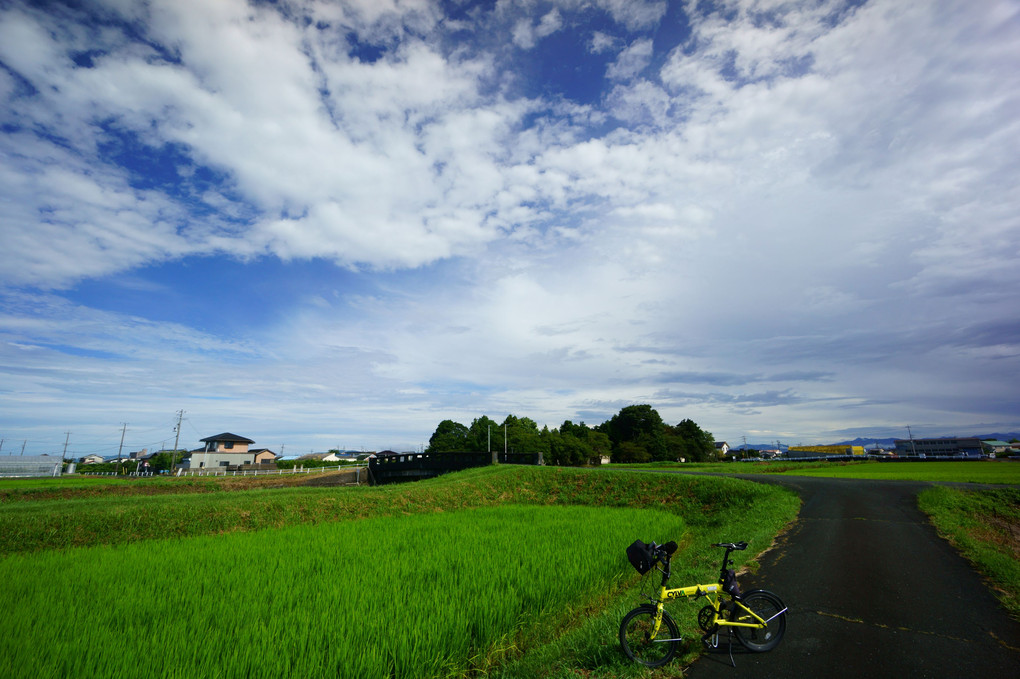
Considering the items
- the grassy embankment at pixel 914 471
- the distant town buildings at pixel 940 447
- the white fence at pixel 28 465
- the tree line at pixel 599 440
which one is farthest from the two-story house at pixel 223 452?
the distant town buildings at pixel 940 447

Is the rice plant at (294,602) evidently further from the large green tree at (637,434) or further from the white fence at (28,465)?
the large green tree at (637,434)

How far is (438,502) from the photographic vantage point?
23125mm

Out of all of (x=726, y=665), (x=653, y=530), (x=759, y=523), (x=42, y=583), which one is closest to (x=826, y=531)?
(x=759, y=523)

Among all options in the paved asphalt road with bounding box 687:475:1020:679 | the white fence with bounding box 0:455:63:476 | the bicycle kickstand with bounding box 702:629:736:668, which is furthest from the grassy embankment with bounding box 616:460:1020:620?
the white fence with bounding box 0:455:63:476

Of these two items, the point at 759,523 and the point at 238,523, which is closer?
the point at 759,523

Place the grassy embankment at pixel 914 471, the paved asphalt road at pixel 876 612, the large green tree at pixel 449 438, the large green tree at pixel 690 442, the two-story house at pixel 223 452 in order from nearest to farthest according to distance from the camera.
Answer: the paved asphalt road at pixel 876 612
the grassy embankment at pixel 914 471
the two-story house at pixel 223 452
the large green tree at pixel 690 442
the large green tree at pixel 449 438

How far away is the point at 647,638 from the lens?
5.78 metres

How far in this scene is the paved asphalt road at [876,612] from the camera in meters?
5.56

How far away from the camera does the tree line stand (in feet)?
249

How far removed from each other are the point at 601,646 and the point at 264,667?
4.25m

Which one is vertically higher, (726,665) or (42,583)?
(42,583)

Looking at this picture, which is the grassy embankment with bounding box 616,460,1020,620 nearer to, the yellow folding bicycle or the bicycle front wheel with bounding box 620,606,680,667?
the yellow folding bicycle

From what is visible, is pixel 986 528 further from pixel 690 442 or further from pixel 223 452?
pixel 223 452

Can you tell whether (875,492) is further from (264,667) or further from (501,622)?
(264,667)
